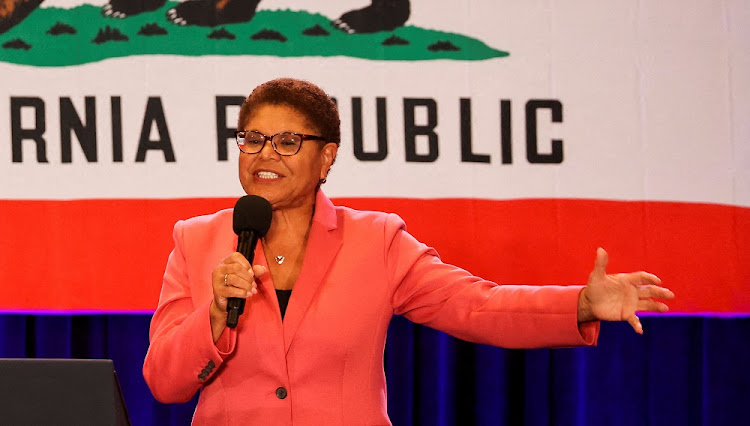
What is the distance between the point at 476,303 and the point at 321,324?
399mm

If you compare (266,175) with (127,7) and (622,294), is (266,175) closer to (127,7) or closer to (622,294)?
(622,294)

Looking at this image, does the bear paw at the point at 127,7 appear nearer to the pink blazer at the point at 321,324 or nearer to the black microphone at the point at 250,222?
the pink blazer at the point at 321,324

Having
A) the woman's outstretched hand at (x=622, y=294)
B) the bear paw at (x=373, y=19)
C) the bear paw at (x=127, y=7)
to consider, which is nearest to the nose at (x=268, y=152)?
the woman's outstretched hand at (x=622, y=294)

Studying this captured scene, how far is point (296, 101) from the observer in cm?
214

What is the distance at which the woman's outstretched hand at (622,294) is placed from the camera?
181 cm

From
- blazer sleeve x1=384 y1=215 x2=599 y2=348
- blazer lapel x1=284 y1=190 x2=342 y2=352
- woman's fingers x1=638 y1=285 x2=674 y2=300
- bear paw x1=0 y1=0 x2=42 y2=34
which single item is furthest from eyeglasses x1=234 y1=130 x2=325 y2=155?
bear paw x1=0 y1=0 x2=42 y2=34

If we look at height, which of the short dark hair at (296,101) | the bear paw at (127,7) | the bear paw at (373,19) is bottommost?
the short dark hair at (296,101)

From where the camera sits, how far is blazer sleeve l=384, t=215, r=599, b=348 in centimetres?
198

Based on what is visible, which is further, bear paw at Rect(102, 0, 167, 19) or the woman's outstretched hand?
bear paw at Rect(102, 0, 167, 19)

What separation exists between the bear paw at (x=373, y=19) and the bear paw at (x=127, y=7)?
663 millimetres

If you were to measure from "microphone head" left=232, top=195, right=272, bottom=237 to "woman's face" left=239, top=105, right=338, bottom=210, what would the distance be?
0.20 meters

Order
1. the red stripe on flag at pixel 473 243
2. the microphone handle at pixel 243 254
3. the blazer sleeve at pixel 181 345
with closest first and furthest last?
the microphone handle at pixel 243 254, the blazer sleeve at pixel 181 345, the red stripe on flag at pixel 473 243

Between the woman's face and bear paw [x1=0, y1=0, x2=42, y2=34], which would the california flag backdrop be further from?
the woman's face

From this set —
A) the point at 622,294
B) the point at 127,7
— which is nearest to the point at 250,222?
the point at 622,294
